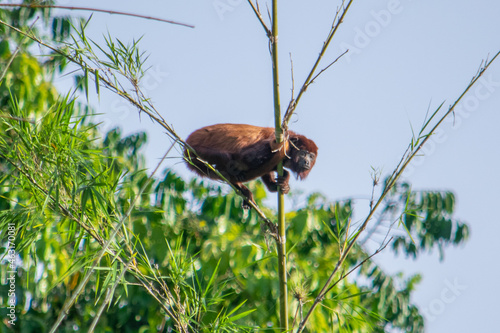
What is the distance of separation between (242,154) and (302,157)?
613 mm

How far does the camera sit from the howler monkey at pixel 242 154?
4629mm

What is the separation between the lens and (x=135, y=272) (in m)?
3.02

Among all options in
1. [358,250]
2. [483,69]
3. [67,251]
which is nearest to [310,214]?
[358,250]

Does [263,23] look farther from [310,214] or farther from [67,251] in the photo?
[67,251]

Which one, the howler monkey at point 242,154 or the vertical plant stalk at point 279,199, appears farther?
the howler monkey at point 242,154

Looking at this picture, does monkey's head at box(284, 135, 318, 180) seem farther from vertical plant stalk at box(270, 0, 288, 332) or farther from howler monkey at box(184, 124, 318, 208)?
vertical plant stalk at box(270, 0, 288, 332)

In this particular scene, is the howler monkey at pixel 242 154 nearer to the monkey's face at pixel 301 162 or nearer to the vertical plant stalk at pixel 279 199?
the monkey's face at pixel 301 162

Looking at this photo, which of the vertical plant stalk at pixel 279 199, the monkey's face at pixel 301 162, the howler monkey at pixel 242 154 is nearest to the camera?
the vertical plant stalk at pixel 279 199

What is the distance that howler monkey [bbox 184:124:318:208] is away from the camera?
182 inches

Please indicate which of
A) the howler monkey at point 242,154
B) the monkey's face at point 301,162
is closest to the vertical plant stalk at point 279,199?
the howler monkey at point 242,154

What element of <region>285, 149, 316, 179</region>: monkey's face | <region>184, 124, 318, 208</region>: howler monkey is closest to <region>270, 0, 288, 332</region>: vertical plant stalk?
<region>184, 124, 318, 208</region>: howler monkey

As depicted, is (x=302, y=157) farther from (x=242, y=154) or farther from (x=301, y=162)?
(x=242, y=154)

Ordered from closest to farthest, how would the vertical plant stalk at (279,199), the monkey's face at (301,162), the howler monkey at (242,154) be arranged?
the vertical plant stalk at (279,199) < the howler monkey at (242,154) < the monkey's face at (301,162)

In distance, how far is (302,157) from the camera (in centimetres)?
496
